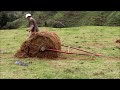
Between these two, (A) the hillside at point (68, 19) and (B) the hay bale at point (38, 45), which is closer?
(B) the hay bale at point (38, 45)

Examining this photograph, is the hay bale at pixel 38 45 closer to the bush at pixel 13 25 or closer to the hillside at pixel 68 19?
the hillside at pixel 68 19

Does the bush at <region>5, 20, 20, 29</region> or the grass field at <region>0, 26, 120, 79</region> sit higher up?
the grass field at <region>0, 26, 120, 79</region>

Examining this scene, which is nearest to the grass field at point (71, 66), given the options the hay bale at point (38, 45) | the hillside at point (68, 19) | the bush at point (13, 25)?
the hay bale at point (38, 45)

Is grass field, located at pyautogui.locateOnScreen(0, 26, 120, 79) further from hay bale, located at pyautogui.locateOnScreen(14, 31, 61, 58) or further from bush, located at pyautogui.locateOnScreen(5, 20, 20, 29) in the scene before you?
bush, located at pyautogui.locateOnScreen(5, 20, 20, 29)

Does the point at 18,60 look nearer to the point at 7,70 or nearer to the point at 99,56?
the point at 7,70

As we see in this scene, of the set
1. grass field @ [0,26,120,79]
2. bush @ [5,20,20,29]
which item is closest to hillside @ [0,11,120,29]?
bush @ [5,20,20,29]

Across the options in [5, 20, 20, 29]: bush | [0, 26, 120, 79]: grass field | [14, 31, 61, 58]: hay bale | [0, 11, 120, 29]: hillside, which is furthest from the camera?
[5, 20, 20, 29]: bush

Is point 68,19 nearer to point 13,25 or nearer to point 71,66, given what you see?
point 13,25

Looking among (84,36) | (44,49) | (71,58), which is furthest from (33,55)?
(84,36)

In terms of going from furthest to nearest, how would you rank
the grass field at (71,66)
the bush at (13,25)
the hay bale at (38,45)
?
the bush at (13,25)
the hay bale at (38,45)
the grass field at (71,66)

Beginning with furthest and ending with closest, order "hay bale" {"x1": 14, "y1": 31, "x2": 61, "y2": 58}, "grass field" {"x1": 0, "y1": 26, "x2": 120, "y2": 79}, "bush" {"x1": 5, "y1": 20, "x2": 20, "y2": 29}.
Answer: "bush" {"x1": 5, "y1": 20, "x2": 20, "y2": 29} → "hay bale" {"x1": 14, "y1": 31, "x2": 61, "y2": 58} → "grass field" {"x1": 0, "y1": 26, "x2": 120, "y2": 79}

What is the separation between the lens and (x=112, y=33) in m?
21.0

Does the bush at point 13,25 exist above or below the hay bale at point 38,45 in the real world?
below
